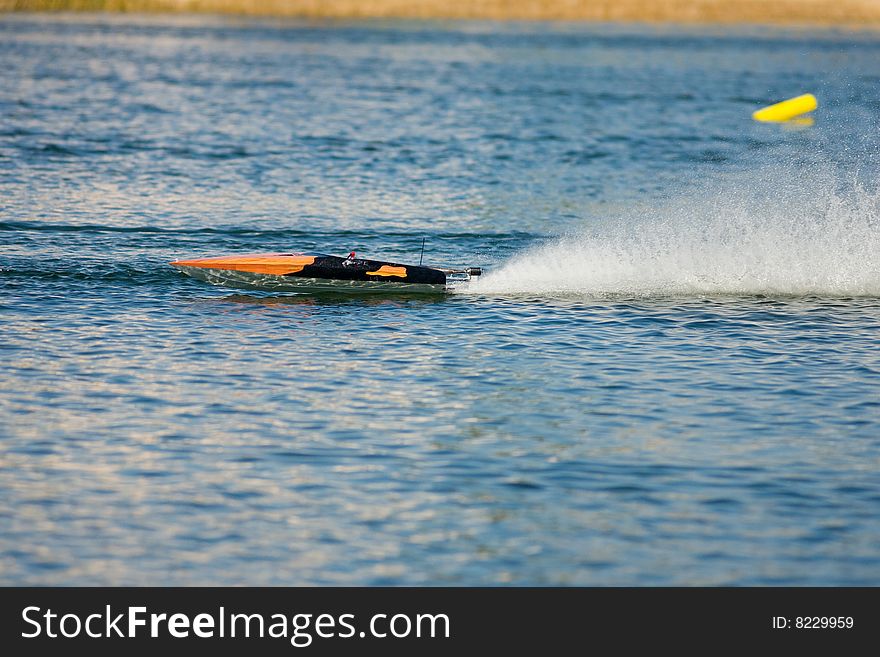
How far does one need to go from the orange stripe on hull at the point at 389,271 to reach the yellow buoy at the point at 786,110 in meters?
40.5

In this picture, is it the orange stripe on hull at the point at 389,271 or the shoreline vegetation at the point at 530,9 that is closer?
the orange stripe on hull at the point at 389,271

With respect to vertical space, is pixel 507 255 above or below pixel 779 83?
below

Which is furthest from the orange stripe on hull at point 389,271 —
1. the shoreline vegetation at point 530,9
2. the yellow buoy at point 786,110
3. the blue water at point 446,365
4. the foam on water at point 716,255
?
the shoreline vegetation at point 530,9

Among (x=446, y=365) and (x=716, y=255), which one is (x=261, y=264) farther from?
(x=716, y=255)

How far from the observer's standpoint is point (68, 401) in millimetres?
19953

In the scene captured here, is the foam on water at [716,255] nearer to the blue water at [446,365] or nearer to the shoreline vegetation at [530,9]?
the blue water at [446,365]

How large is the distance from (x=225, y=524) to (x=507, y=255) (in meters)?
17.4

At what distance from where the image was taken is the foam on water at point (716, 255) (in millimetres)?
28797

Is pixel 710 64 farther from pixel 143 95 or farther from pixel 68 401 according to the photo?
pixel 68 401

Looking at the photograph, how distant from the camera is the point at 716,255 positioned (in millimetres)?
30531
